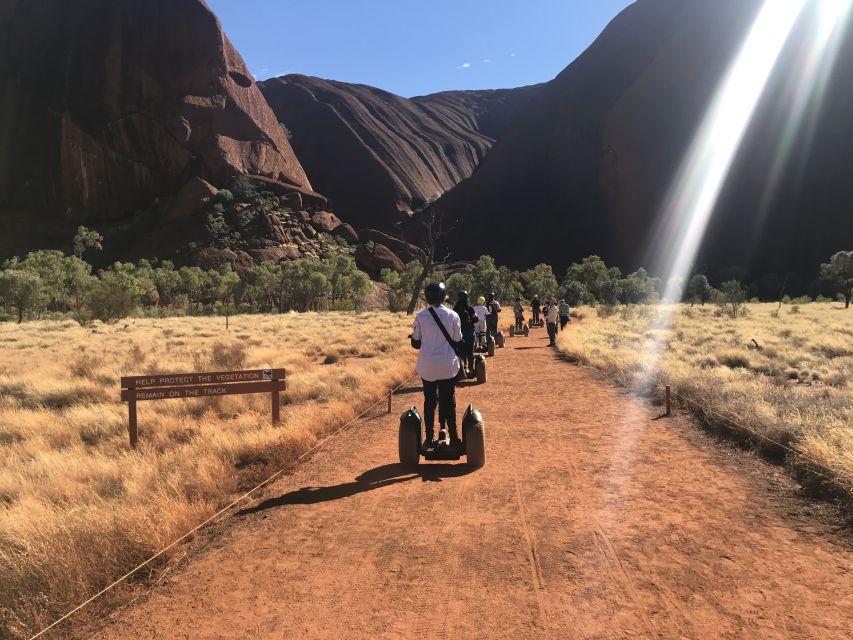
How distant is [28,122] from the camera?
333 ft

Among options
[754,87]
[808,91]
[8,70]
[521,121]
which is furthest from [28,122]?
[808,91]

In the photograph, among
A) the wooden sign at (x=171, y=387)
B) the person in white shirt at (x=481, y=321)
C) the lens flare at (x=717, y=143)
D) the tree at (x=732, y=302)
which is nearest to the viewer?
the wooden sign at (x=171, y=387)

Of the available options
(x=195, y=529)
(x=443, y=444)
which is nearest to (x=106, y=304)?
(x=195, y=529)

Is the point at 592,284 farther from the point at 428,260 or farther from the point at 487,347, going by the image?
the point at 487,347

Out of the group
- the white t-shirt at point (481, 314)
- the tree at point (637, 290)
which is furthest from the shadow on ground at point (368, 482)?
the tree at point (637, 290)

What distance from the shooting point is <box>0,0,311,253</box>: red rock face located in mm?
98375

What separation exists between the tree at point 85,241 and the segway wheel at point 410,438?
98.3 meters

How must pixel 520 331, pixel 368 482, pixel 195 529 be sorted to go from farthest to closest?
pixel 520 331 < pixel 368 482 < pixel 195 529

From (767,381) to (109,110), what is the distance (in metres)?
119

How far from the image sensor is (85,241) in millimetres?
91875

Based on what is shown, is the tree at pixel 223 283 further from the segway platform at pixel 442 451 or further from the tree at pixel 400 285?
the segway platform at pixel 442 451

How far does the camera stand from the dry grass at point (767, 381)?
5.76 m

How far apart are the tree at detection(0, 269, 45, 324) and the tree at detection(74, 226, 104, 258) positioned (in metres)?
47.4

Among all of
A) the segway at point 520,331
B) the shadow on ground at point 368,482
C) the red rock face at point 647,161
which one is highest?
the red rock face at point 647,161
